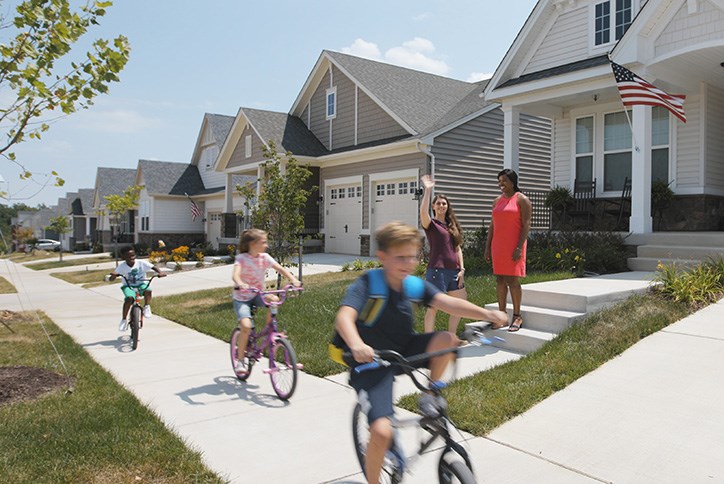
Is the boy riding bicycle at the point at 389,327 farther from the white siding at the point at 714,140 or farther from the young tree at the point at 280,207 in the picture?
the white siding at the point at 714,140

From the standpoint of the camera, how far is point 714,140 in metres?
11.8

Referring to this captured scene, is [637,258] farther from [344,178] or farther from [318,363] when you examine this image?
[344,178]

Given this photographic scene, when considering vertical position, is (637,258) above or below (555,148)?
below

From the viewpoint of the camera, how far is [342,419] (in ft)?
15.3

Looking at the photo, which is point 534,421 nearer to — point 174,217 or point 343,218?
point 343,218

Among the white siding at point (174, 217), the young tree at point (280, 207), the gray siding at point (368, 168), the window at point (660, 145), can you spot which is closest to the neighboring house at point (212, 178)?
the white siding at point (174, 217)

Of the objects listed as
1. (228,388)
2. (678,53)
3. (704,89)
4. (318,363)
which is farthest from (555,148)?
(228,388)

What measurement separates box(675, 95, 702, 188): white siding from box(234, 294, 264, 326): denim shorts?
9.92 m

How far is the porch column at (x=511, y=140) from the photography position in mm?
12784

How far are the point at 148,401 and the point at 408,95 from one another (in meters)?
16.8

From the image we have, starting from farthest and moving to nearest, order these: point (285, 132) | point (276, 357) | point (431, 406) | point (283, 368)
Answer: point (285, 132) < point (276, 357) < point (283, 368) < point (431, 406)

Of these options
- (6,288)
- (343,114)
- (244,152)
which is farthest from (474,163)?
(6,288)

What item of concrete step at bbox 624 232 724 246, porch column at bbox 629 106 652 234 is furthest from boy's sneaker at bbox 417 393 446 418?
porch column at bbox 629 106 652 234

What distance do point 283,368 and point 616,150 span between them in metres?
10.8
